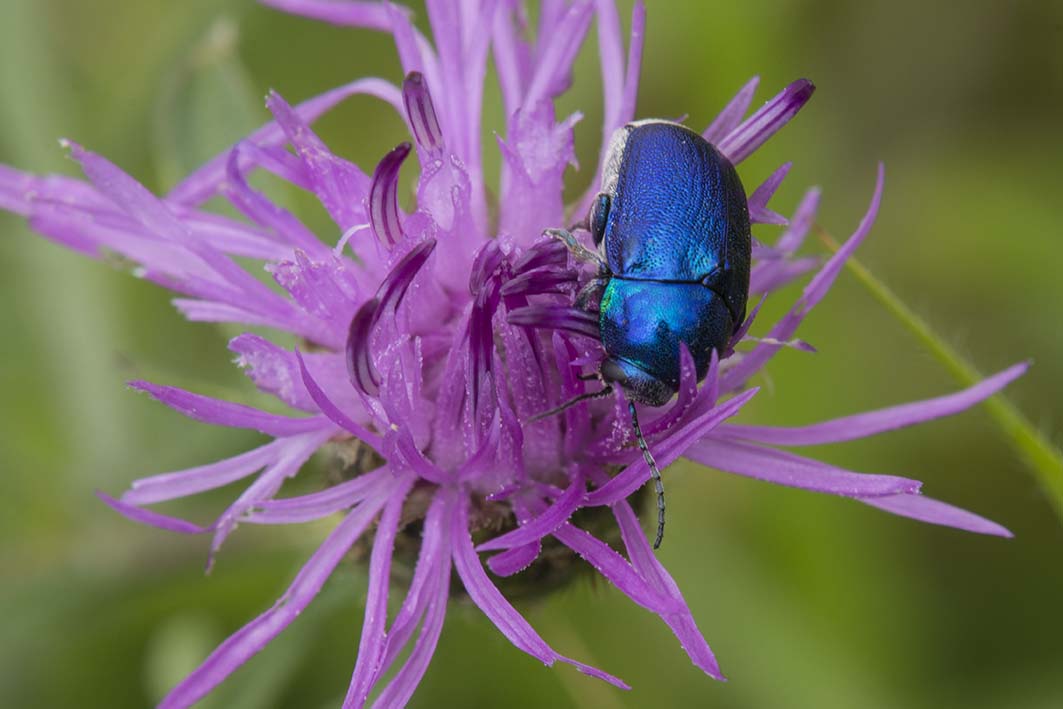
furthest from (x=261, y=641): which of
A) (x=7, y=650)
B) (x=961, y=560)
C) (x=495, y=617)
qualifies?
(x=961, y=560)

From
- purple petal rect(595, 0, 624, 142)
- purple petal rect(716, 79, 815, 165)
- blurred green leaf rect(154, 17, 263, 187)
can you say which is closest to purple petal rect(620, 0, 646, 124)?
purple petal rect(595, 0, 624, 142)

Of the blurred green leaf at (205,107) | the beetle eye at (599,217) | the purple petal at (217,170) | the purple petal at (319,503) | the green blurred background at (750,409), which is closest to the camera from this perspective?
the purple petal at (319,503)

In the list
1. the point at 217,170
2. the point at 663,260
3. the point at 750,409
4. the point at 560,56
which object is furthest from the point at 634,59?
the point at 750,409

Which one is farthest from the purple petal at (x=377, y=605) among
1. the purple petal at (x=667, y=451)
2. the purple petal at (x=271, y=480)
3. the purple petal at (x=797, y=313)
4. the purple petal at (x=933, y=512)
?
the purple petal at (x=933, y=512)

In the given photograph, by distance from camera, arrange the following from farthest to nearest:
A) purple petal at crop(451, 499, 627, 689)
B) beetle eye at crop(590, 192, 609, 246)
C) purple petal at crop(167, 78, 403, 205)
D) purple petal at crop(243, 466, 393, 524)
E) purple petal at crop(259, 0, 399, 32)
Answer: purple petal at crop(259, 0, 399, 32) → purple petal at crop(167, 78, 403, 205) → beetle eye at crop(590, 192, 609, 246) → purple petal at crop(243, 466, 393, 524) → purple petal at crop(451, 499, 627, 689)

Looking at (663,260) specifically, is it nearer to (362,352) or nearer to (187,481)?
(362,352)

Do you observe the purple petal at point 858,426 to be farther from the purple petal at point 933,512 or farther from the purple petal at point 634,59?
the purple petal at point 634,59

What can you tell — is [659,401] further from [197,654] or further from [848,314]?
[848,314]

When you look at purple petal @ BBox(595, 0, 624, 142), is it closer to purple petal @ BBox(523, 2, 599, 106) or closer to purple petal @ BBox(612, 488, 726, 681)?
purple petal @ BBox(523, 2, 599, 106)
